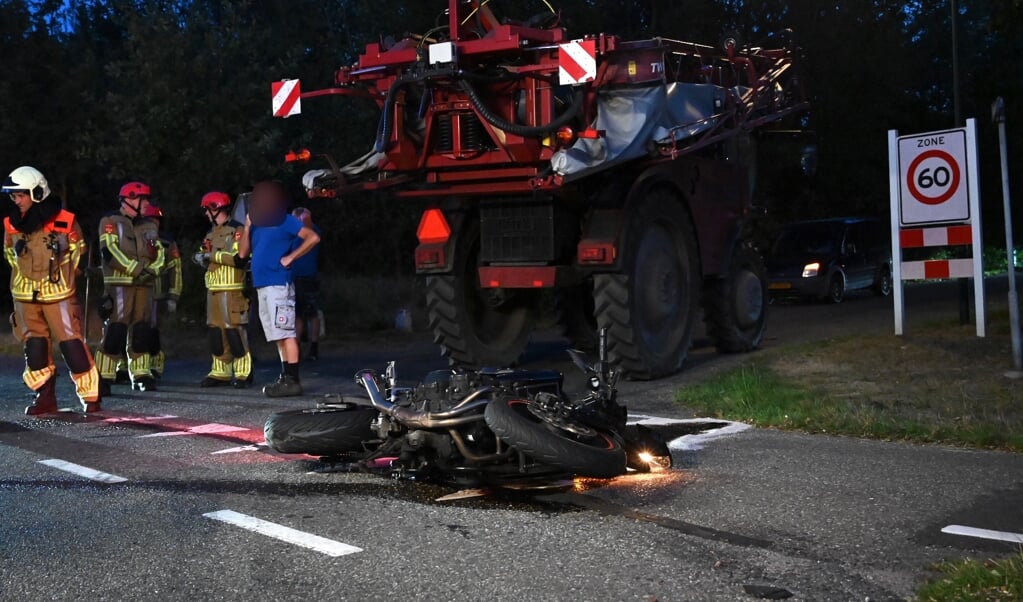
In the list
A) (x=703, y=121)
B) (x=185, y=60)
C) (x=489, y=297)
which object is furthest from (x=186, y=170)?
(x=703, y=121)

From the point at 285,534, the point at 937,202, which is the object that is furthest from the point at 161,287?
the point at 937,202

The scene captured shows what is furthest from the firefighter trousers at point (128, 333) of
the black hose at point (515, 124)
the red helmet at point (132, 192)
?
the black hose at point (515, 124)

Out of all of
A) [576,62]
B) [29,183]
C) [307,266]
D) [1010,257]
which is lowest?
[1010,257]

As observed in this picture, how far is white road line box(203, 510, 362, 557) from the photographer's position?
16.0 ft

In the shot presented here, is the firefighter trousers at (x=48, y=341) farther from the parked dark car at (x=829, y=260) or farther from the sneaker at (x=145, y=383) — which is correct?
the parked dark car at (x=829, y=260)

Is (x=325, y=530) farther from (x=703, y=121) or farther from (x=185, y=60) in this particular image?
(x=185, y=60)

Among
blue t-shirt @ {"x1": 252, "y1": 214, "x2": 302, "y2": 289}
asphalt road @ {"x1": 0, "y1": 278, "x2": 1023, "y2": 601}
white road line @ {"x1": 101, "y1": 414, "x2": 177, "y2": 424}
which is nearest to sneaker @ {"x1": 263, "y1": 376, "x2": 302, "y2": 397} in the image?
blue t-shirt @ {"x1": 252, "y1": 214, "x2": 302, "y2": 289}

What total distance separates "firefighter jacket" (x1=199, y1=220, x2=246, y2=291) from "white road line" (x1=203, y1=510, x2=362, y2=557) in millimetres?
6181

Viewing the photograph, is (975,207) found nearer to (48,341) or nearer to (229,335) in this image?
(229,335)

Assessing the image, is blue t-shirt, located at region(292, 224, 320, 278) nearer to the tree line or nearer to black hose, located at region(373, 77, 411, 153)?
black hose, located at region(373, 77, 411, 153)

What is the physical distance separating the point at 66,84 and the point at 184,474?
19.5 m

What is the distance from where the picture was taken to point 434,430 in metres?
5.82

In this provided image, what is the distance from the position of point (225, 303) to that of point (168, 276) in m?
1.01

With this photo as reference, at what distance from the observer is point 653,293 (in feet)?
36.6
